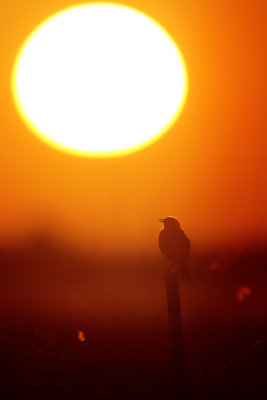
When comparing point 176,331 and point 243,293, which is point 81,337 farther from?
point 176,331

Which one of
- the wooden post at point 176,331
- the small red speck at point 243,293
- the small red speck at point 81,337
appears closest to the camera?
the wooden post at point 176,331

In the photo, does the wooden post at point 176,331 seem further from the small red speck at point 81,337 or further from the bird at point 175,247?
the small red speck at point 81,337

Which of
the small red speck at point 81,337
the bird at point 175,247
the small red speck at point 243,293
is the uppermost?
the small red speck at point 243,293

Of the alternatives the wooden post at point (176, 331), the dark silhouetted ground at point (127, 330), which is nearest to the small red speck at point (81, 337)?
the dark silhouetted ground at point (127, 330)

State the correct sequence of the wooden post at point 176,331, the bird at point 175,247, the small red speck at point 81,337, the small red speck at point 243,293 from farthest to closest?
the small red speck at point 243,293 < the small red speck at point 81,337 < the bird at point 175,247 < the wooden post at point 176,331

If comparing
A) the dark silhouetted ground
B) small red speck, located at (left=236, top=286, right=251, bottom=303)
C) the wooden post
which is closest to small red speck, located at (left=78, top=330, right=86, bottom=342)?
the dark silhouetted ground

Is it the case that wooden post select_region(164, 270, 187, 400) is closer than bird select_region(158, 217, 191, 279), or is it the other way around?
wooden post select_region(164, 270, 187, 400)

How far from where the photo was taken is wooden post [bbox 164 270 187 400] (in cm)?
453

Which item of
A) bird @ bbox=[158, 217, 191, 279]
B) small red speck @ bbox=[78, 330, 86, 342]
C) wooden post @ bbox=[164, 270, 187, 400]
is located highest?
A: bird @ bbox=[158, 217, 191, 279]

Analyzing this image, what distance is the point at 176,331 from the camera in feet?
14.9

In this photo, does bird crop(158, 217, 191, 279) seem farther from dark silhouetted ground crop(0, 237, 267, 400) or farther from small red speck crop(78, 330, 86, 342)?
small red speck crop(78, 330, 86, 342)

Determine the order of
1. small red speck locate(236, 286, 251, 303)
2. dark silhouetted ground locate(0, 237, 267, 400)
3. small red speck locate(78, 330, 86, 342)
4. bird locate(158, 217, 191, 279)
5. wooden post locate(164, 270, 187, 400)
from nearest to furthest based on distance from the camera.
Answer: wooden post locate(164, 270, 187, 400)
bird locate(158, 217, 191, 279)
dark silhouetted ground locate(0, 237, 267, 400)
small red speck locate(78, 330, 86, 342)
small red speck locate(236, 286, 251, 303)

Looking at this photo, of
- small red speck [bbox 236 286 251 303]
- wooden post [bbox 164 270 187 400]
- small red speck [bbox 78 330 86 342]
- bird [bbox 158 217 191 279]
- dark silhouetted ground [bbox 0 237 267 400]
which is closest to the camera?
wooden post [bbox 164 270 187 400]

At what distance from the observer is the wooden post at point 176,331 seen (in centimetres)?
453
